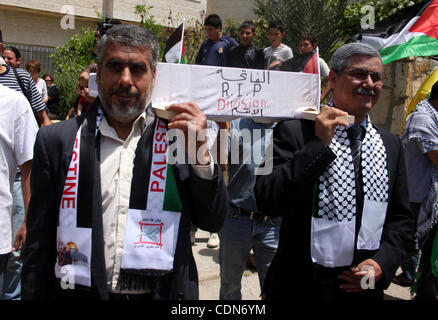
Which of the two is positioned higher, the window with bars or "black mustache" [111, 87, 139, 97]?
the window with bars

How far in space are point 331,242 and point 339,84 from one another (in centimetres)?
84

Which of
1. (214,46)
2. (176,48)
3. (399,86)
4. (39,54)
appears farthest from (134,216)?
(39,54)

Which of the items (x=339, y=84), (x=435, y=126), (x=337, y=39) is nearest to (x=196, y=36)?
(x=337, y=39)

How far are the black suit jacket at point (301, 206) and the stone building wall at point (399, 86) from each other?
4677 mm

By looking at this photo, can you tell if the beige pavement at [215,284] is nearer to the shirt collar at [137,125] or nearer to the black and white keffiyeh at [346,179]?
the black and white keffiyeh at [346,179]

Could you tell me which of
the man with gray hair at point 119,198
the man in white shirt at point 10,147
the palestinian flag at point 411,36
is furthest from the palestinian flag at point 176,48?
the palestinian flag at point 411,36

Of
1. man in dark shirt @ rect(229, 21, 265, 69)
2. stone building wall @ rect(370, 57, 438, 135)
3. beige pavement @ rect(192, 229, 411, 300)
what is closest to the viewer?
beige pavement @ rect(192, 229, 411, 300)

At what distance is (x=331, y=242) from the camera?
6.93 feet

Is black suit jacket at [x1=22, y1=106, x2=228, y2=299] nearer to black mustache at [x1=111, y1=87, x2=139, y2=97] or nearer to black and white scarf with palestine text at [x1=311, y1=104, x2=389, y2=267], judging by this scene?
black mustache at [x1=111, y1=87, x2=139, y2=97]

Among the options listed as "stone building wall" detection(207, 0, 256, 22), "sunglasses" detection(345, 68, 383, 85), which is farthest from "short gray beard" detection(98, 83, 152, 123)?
"stone building wall" detection(207, 0, 256, 22)

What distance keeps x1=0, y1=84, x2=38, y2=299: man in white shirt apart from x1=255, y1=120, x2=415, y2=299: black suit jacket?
1.52m

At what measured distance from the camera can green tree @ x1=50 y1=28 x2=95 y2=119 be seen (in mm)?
12477

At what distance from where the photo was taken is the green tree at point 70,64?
12477 mm
